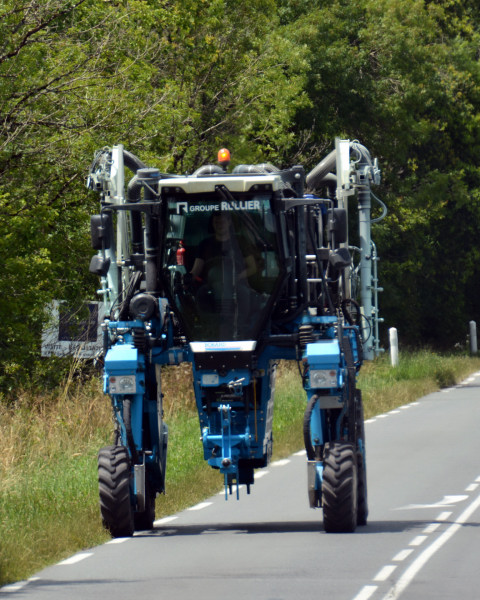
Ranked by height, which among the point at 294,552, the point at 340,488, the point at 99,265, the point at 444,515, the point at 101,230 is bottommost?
the point at 294,552

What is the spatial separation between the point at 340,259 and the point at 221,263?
1.10 meters

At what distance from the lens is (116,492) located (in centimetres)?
1297

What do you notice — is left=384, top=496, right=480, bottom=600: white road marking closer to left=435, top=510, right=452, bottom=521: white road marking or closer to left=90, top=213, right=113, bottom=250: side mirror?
left=435, top=510, right=452, bottom=521: white road marking

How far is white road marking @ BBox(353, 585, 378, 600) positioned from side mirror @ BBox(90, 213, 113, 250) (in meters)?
5.18

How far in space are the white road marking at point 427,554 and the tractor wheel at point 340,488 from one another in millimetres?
800

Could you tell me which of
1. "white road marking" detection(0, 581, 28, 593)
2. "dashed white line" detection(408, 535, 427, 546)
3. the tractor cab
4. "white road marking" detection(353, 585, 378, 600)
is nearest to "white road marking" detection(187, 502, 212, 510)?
the tractor cab

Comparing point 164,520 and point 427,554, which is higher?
point 164,520

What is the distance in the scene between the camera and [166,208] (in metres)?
13.7

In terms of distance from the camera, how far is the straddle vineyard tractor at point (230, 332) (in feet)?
43.8

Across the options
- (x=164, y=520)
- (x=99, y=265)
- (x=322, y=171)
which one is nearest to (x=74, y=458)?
(x=164, y=520)

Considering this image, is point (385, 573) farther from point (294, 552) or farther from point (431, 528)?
point (431, 528)

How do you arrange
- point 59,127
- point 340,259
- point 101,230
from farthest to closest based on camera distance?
point 59,127 < point 101,230 < point 340,259

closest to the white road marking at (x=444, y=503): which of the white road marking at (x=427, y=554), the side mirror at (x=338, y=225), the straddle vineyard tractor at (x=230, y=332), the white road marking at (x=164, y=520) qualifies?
the white road marking at (x=427, y=554)

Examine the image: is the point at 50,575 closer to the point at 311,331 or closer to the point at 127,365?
the point at 127,365
